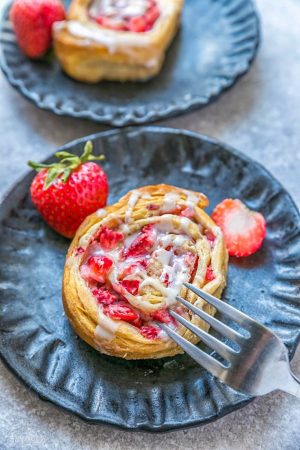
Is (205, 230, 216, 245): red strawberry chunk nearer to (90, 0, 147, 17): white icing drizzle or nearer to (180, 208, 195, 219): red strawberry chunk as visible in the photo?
(180, 208, 195, 219): red strawberry chunk

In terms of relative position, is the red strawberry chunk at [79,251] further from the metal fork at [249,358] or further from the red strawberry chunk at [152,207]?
the metal fork at [249,358]

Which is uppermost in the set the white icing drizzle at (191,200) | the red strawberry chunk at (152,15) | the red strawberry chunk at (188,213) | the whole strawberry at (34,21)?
the red strawberry chunk at (152,15)

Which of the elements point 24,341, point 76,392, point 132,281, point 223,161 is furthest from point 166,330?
point 223,161

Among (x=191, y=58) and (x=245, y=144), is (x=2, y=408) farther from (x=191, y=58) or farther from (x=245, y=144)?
(x=191, y=58)

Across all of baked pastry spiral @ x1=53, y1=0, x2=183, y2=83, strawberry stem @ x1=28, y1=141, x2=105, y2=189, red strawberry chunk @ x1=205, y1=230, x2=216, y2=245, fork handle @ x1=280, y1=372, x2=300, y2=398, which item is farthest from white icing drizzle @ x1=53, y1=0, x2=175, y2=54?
fork handle @ x1=280, y1=372, x2=300, y2=398

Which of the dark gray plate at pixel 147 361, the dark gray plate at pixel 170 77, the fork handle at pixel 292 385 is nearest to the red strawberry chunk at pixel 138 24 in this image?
the dark gray plate at pixel 170 77

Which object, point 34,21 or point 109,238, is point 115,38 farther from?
point 109,238
